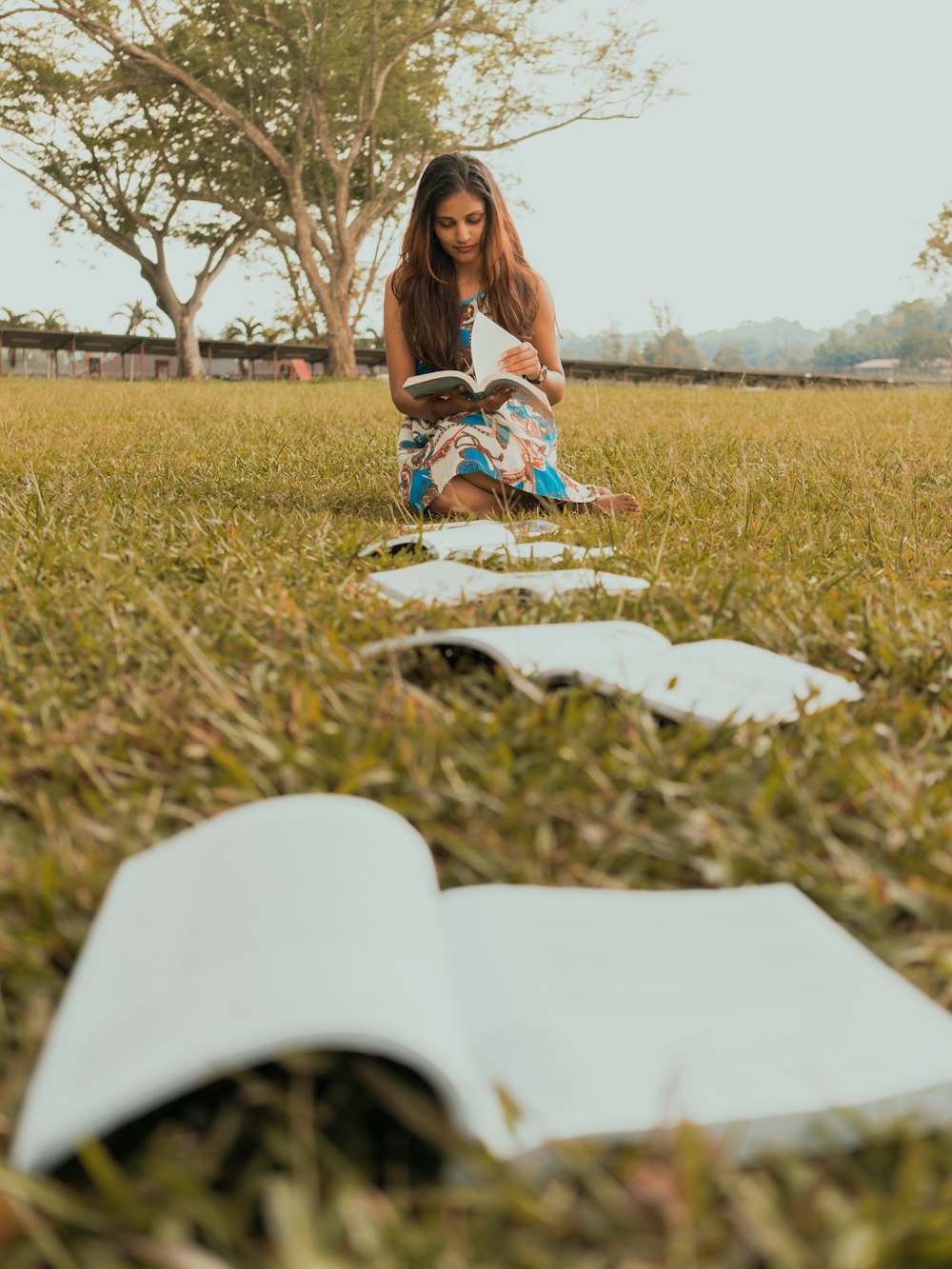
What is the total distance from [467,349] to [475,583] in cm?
209

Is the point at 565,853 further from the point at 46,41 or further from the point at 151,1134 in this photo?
the point at 46,41

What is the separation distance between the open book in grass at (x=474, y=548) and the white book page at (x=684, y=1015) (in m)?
1.65

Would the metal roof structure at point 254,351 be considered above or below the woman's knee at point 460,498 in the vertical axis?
above

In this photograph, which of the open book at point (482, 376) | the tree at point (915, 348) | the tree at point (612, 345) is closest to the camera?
the open book at point (482, 376)

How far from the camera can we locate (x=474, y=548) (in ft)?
9.04

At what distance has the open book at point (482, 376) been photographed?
3508 mm

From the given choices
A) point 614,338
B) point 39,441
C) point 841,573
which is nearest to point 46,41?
point 39,441

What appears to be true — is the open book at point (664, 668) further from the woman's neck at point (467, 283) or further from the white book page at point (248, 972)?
the woman's neck at point (467, 283)

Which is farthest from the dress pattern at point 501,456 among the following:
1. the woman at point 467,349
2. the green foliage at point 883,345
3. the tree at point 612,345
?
the green foliage at point 883,345

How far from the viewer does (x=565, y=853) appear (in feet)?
3.83

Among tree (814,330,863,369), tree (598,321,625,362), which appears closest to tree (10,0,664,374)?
tree (598,321,625,362)

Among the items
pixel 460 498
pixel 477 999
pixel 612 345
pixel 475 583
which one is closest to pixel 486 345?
pixel 460 498

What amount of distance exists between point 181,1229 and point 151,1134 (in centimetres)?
8

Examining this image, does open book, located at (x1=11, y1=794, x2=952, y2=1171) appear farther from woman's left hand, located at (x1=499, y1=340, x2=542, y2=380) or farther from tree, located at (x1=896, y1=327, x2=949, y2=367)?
tree, located at (x1=896, y1=327, x2=949, y2=367)
